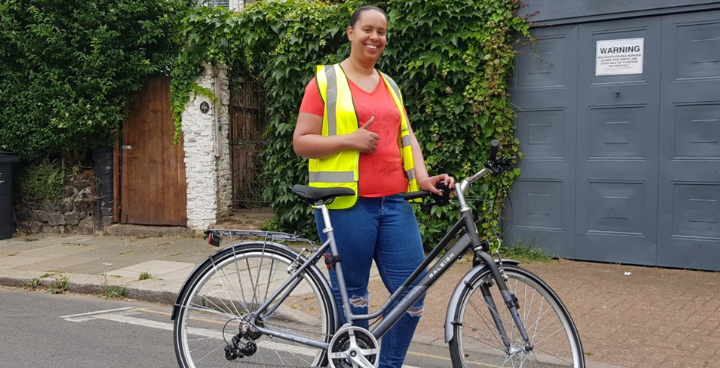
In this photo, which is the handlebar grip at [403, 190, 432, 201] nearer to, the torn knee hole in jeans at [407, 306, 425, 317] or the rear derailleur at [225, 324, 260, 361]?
the torn knee hole in jeans at [407, 306, 425, 317]

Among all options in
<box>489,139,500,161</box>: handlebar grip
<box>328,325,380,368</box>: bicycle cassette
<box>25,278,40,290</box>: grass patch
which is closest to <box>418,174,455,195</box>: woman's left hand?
<box>489,139,500,161</box>: handlebar grip

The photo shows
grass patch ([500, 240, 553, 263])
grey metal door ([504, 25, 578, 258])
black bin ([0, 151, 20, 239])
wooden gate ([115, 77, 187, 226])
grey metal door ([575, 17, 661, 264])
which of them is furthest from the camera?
black bin ([0, 151, 20, 239])

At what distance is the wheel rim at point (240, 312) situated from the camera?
352 centimetres

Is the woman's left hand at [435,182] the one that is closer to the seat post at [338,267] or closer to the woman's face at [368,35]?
the seat post at [338,267]

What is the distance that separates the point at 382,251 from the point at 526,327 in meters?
0.81

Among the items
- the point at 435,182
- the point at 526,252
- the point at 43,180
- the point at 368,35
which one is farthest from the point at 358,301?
the point at 43,180

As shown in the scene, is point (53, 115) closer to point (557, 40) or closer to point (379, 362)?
point (557, 40)

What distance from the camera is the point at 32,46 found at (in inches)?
410

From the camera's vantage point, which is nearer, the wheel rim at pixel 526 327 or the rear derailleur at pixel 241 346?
the wheel rim at pixel 526 327

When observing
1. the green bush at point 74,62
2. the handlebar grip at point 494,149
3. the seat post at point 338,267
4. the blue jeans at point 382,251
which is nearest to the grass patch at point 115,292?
the green bush at point 74,62

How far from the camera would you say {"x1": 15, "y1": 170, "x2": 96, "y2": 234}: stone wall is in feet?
37.1

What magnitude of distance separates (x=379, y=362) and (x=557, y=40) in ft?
18.8

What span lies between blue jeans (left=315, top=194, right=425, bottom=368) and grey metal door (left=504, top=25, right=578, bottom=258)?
5.14 metres

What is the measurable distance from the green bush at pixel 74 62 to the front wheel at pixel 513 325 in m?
8.42
